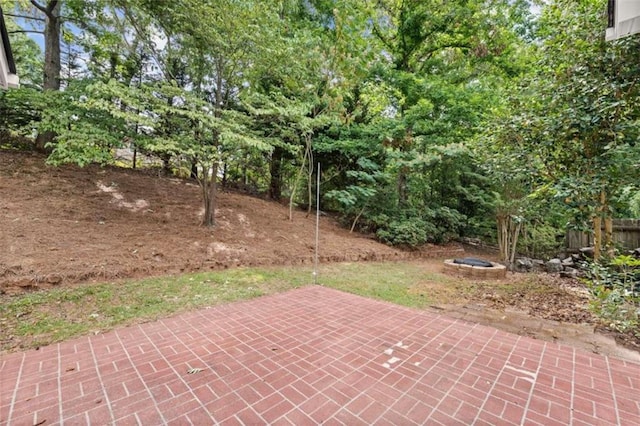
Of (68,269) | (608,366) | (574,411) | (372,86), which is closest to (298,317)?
(574,411)

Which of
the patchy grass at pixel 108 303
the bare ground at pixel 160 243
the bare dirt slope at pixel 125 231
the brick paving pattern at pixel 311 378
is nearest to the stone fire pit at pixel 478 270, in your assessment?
the bare ground at pixel 160 243

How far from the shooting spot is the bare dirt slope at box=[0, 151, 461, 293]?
425 cm

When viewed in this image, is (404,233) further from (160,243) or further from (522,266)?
(160,243)

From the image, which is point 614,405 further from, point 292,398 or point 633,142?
point 633,142

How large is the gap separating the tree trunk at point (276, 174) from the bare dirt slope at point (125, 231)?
5.38 feet

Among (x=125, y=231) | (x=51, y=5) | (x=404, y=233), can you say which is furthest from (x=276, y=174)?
(x=51, y=5)

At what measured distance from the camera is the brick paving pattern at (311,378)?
183 cm

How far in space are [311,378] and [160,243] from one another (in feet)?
14.7

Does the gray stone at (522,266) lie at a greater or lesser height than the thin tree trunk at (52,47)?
lesser

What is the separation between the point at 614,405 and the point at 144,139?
7370 mm

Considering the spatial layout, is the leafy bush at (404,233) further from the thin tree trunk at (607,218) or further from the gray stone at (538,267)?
the thin tree trunk at (607,218)

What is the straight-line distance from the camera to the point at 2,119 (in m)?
6.21

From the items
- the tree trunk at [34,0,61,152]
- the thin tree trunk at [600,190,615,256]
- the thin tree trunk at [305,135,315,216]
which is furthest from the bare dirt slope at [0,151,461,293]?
the thin tree trunk at [600,190,615,256]

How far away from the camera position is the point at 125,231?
5.52 metres
